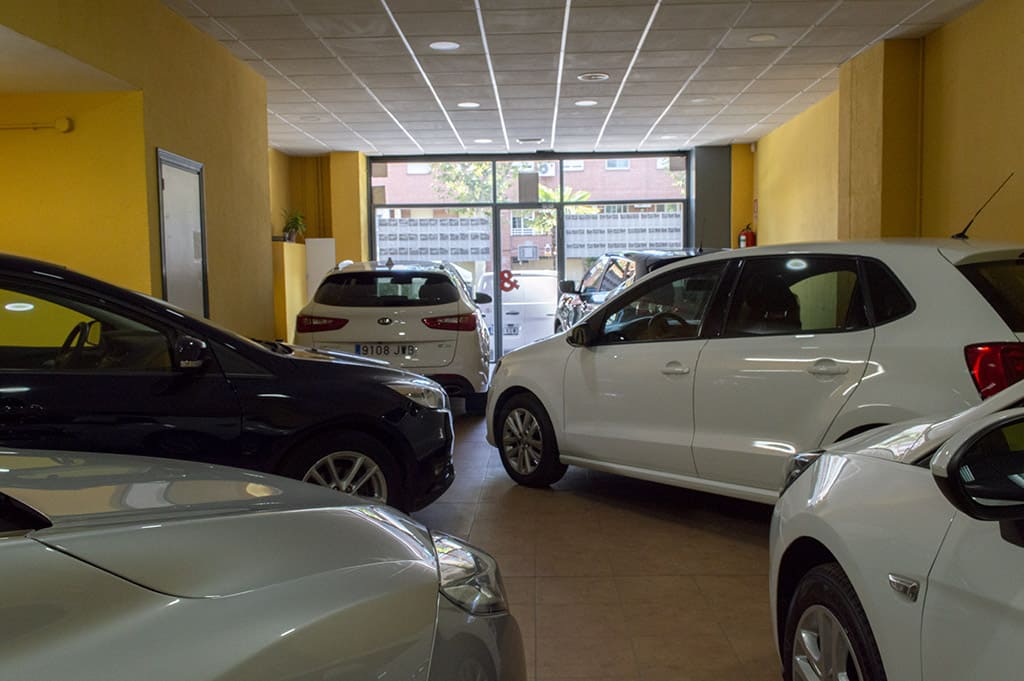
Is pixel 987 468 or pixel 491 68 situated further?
pixel 491 68

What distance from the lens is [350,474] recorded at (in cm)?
434

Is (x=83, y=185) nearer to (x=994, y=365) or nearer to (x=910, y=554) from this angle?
(x=994, y=365)

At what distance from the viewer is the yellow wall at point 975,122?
7.15 metres

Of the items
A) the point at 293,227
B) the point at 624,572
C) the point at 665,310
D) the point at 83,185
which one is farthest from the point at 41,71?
the point at 293,227

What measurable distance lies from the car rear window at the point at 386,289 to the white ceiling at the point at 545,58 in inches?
86.0

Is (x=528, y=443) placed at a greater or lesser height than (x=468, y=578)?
lesser

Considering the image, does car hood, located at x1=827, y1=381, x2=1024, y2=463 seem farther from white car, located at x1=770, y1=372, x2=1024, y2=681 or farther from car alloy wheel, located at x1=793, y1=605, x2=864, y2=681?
car alloy wheel, located at x1=793, y1=605, x2=864, y2=681

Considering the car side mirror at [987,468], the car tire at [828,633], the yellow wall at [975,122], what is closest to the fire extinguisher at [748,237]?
the yellow wall at [975,122]

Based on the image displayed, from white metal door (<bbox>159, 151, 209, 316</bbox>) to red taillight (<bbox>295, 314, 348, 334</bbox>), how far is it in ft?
3.65

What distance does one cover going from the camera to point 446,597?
1662mm

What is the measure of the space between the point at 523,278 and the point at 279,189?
454cm

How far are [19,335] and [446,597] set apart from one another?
9.17ft

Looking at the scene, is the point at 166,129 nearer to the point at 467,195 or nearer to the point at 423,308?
the point at 423,308

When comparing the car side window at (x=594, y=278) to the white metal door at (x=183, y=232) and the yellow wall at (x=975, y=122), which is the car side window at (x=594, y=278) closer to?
the yellow wall at (x=975, y=122)
